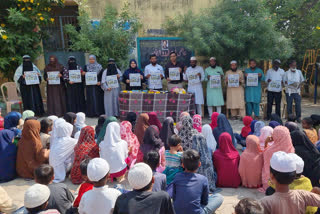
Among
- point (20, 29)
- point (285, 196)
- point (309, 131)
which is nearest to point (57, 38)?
point (20, 29)

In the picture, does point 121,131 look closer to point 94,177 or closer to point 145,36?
point 94,177

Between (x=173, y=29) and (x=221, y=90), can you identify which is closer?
(x=221, y=90)

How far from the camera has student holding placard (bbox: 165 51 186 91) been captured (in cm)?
823

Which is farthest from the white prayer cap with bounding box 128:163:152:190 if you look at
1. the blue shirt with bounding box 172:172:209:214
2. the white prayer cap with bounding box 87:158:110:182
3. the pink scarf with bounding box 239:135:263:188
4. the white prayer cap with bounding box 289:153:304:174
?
the pink scarf with bounding box 239:135:263:188

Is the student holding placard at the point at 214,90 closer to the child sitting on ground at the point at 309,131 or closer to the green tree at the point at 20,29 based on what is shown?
the child sitting on ground at the point at 309,131

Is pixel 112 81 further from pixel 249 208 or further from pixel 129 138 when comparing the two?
pixel 249 208

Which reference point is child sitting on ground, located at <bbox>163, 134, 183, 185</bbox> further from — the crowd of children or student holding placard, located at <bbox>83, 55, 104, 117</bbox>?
student holding placard, located at <bbox>83, 55, 104, 117</bbox>

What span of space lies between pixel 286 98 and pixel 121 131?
5.15 m

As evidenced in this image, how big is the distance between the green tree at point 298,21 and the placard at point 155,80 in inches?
227

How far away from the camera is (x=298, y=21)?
11.9 metres

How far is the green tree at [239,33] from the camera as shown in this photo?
770 centimetres

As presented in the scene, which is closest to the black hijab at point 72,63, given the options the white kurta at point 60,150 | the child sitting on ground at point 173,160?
the white kurta at point 60,150

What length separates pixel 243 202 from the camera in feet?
6.66

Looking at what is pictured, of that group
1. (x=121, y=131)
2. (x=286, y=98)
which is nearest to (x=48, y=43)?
(x=121, y=131)
